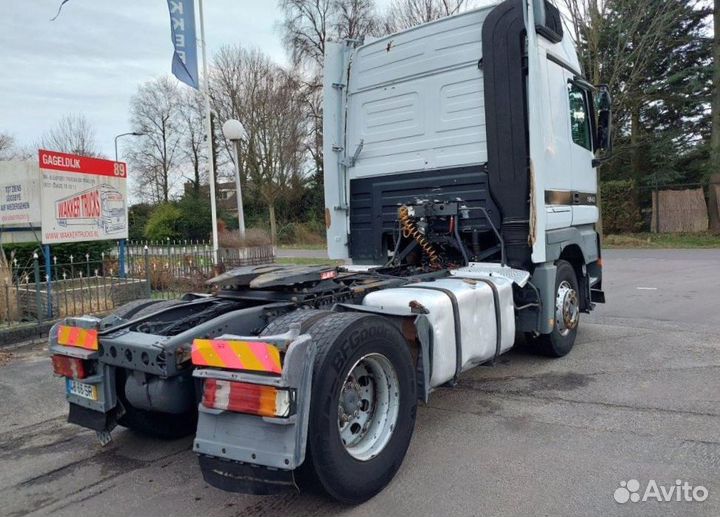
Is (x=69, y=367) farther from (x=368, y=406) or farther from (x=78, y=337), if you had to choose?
(x=368, y=406)

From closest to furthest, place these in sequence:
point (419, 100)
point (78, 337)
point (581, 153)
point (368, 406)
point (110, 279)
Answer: point (368, 406) → point (78, 337) → point (419, 100) → point (581, 153) → point (110, 279)

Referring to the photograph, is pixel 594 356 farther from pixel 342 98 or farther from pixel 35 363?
pixel 35 363

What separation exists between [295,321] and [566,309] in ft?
11.7

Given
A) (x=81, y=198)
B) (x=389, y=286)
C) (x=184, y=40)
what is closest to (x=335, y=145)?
(x=389, y=286)

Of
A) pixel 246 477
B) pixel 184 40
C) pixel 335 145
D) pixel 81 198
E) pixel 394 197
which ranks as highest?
pixel 184 40

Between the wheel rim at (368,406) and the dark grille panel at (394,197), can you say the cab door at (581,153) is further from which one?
the wheel rim at (368,406)

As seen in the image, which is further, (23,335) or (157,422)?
(23,335)

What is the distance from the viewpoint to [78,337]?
3.44 metres

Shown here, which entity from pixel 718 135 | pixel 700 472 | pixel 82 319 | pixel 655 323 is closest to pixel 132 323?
A: pixel 82 319

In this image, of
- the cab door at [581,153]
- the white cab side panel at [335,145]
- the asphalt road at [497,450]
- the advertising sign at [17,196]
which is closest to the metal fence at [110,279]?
the advertising sign at [17,196]

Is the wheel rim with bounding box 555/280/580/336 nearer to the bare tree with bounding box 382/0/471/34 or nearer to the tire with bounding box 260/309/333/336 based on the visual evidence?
the tire with bounding box 260/309/333/336

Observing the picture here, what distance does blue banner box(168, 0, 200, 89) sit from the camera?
34.3 ft

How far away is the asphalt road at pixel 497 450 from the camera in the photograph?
3012 mm

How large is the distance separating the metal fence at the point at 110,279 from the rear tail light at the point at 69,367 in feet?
9.06
